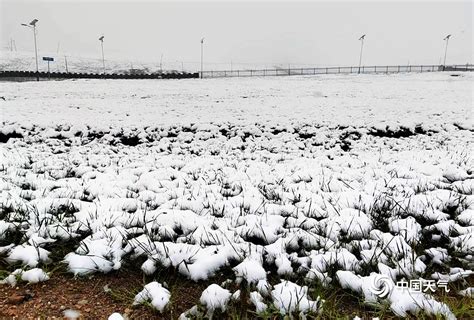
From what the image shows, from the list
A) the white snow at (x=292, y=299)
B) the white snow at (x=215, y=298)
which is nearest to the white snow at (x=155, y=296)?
the white snow at (x=215, y=298)

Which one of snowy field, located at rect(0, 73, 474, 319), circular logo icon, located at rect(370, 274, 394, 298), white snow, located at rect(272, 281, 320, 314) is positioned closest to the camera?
white snow, located at rect(272, 281, 320, 314)

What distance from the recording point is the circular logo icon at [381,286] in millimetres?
2486

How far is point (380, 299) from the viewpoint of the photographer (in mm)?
2445

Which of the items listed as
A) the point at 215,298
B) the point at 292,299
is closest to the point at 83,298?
the point at 215,298

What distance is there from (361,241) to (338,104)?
16.1m

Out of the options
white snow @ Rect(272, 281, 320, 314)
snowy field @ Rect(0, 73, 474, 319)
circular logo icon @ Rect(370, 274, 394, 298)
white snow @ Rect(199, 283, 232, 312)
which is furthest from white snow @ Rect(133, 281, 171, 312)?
circular logo icon @ Rect(370, 274, 394, 298)

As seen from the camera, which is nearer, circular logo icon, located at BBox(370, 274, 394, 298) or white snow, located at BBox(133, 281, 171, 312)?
white snow, located at BBox(133, 281, 171, 312)

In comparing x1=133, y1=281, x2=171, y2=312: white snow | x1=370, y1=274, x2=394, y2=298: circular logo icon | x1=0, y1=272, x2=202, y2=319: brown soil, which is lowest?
x1=0, y1=272, x2=202, y2=319: brown soil

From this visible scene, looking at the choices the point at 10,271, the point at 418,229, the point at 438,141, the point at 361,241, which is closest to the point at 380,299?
the point at 361,241

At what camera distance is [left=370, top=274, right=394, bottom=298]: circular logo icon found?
2.49m

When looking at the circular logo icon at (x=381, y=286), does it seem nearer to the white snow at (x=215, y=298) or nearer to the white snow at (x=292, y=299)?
the white snow at (x=292, y=299)

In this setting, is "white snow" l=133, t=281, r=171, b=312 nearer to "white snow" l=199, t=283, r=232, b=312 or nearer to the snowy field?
the snowy field

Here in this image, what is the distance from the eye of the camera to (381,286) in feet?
8.39

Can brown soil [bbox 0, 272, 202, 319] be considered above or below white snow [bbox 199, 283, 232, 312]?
below
